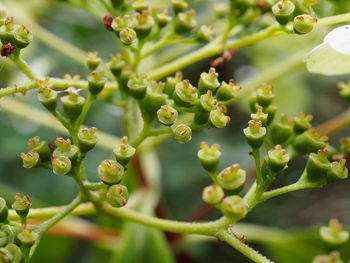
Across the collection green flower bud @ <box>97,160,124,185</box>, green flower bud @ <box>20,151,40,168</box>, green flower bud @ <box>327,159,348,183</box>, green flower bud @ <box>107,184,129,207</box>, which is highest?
green flower bud @ <box>20,151,40,168</box>

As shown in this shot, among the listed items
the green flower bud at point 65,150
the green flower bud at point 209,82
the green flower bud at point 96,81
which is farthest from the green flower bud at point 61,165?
the green flower bud at point 209,82

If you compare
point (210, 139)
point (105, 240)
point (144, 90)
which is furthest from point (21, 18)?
point (210, 139)

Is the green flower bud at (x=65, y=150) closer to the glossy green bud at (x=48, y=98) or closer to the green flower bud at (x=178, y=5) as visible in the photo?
the glossy green bud at (x=48, y=98)

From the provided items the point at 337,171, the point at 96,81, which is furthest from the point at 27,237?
the point at 337,171

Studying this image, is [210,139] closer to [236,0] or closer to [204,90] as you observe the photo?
[236,0]

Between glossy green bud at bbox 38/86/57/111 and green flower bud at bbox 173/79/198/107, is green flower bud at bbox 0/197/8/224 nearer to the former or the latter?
glossy green bud at bbox 38/86/57/111

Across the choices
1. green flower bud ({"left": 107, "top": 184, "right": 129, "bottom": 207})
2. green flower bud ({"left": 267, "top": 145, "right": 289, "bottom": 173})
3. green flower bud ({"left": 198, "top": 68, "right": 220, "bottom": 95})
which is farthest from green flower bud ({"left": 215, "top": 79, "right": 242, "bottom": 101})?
green flower bud ({"left": 107, "top": 184, "right": 129, "bottom": 207})
